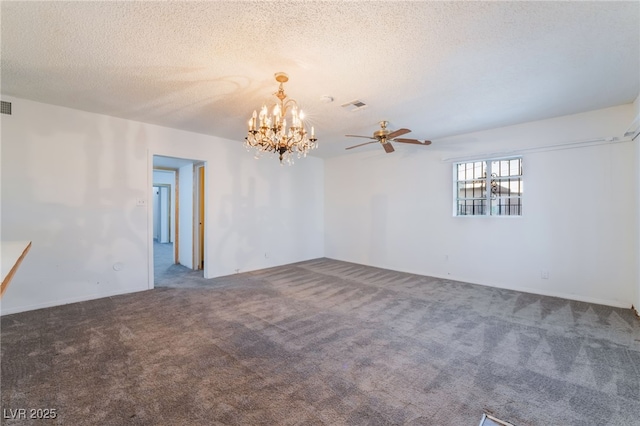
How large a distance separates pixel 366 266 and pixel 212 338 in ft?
13.8

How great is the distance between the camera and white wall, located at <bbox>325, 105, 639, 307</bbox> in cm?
368

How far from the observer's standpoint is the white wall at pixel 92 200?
348cm

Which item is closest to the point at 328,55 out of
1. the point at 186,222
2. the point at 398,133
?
the point at 398,133

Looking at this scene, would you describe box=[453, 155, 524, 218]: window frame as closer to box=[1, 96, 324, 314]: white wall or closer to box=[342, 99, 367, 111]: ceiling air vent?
box=[342, 99, 367, 111]: ceiling air vent

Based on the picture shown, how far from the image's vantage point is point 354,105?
359 centimetres

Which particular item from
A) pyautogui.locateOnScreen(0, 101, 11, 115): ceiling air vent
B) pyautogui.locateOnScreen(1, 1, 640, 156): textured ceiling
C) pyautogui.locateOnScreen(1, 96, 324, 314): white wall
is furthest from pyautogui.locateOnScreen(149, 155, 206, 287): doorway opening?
pyautogui.locateOnScreen(1, 1, 640, 156): textured ceiling

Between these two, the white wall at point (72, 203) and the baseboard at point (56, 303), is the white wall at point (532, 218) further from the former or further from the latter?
the baseboard at point (56, 303)

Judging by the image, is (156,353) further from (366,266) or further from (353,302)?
(366,266)

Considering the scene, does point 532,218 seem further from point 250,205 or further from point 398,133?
point 250,205

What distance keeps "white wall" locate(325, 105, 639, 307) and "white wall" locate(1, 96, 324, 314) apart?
3.33 metres

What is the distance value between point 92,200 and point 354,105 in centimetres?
411

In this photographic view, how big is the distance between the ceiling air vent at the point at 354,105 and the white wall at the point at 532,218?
7.88ft

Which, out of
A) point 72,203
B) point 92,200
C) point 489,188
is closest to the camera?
point 72,203

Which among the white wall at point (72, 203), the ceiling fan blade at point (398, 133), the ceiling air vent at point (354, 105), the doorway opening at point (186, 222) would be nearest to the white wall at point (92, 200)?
the white wall at point (72, 203)
